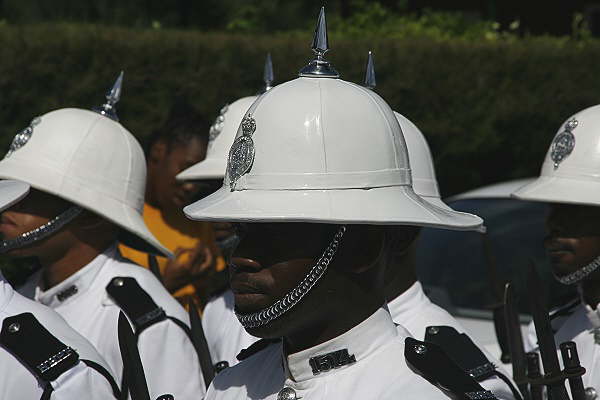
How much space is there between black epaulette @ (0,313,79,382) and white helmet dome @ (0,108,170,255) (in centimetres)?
103

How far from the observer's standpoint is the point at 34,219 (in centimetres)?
459

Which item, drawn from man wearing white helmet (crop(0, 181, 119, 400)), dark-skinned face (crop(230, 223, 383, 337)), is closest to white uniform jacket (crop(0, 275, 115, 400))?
man wearing white helmet (crop(0, 181, 119, 400))

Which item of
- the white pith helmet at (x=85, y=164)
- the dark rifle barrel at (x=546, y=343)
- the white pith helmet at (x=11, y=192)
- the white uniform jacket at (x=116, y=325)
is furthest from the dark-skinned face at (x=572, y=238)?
the white pith helmet at (x=11, y=192)

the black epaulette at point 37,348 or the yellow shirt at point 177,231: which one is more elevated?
the black epaulette at point 37,348

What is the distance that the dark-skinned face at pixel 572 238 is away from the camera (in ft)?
14.4

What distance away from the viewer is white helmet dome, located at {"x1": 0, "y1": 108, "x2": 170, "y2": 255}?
4652mm

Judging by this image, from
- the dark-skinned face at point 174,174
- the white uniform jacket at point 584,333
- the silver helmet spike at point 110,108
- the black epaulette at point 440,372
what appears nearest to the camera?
the black epaulette at point 440,372

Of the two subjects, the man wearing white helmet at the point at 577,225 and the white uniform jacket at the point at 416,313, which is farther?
the man wearing white helmet at the point at 577,225

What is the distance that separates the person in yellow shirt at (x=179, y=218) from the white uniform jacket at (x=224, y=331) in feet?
2.31

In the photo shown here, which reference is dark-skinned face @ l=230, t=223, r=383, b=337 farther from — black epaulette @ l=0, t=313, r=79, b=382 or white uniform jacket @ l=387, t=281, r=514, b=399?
white uniform jacket @ l=387, t=281, r=514, b=399

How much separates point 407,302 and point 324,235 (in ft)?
Result: 4.88

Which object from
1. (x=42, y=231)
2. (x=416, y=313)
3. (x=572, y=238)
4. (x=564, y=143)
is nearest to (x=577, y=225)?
(x=572, y=238)

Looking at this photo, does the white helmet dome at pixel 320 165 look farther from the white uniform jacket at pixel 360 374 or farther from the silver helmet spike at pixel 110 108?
the silver helmet spike at pixel 110 108

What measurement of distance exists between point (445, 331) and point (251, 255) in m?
1.44
